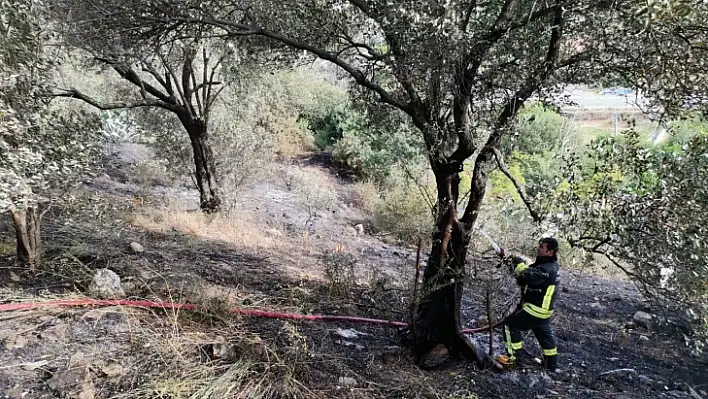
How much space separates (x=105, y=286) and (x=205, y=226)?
4005 mm

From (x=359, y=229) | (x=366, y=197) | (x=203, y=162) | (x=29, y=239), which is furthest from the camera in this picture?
(x=366, y=197)

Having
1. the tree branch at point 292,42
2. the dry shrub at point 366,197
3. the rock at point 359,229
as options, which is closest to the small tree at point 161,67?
the tree branch at point 292,42

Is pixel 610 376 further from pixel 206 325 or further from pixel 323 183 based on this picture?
pixel 323 183

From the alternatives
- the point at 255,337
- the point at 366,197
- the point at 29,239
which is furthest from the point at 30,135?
the point at 366,197

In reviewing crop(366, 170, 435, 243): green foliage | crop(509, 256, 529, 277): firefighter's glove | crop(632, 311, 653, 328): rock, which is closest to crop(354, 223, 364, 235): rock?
crop(366, 170, 435, 243): green foliage

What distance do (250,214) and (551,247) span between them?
7.08m

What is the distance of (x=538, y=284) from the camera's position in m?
4.34

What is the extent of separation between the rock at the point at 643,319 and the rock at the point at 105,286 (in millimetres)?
5759

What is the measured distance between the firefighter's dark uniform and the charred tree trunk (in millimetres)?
456

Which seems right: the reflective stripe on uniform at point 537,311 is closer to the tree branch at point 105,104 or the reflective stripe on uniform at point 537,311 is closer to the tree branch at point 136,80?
the tree branch at point 105,104

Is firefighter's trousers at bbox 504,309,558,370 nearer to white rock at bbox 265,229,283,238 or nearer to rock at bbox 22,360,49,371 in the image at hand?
rock at bbox 22,360,49,371

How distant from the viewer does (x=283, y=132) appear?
1595 cm

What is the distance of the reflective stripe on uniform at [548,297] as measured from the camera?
4332 millimetres

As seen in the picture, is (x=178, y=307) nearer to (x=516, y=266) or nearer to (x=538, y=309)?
(x=516, y=266)
